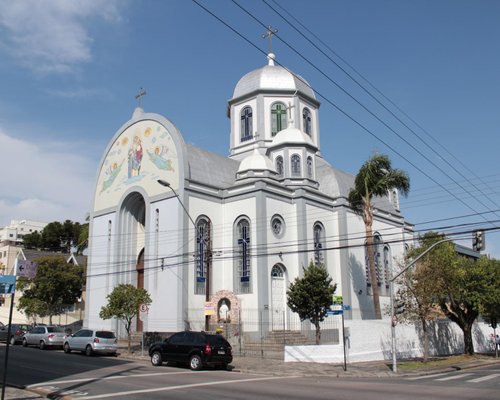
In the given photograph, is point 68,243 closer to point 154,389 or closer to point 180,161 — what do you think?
point 180,161

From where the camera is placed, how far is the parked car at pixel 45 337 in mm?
30166

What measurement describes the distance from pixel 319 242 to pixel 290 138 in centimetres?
866

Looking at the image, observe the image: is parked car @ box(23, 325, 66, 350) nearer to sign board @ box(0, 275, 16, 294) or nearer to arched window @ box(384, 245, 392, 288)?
sign board @ box(0, 275, 16, 294)

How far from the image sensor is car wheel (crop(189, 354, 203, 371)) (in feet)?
68.4

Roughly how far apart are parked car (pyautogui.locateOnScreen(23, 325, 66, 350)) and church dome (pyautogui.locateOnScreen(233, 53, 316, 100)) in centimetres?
2603

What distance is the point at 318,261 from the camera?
124ft

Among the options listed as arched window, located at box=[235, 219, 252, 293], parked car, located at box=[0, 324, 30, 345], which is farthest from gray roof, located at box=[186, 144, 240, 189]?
parked car, located at box=[0, 324, 30, 345]

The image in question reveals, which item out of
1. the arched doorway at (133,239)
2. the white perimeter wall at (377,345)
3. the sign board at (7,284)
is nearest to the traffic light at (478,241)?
the white perimeter wall at (377,345)

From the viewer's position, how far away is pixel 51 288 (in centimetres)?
4756

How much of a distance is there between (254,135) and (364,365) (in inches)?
980

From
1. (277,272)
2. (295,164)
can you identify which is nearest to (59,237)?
(295,164)

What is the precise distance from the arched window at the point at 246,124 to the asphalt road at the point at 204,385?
92.8 feet

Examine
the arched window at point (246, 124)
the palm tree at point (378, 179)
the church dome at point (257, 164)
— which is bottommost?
the palm tree at point (378, 179)

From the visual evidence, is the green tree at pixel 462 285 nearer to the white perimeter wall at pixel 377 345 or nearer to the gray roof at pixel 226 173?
the white perimeter wall at pixel 377 345
